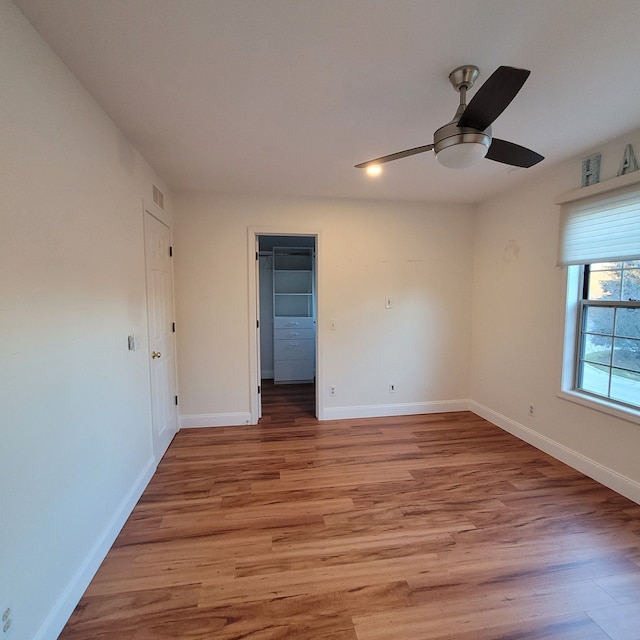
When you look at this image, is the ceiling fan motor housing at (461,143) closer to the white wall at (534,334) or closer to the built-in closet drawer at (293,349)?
the white wall at (534,334)

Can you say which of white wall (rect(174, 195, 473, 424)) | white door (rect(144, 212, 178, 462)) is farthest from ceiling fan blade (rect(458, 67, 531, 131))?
white door (rect(144, 212, 178, 462))

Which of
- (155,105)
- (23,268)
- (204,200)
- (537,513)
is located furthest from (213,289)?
(537,513)

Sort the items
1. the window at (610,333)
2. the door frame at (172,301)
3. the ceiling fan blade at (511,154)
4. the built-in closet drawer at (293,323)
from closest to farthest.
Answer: the ceiling fan blade at (511,154), the window at (610,333), the door frame at (172,301), the built-in closet drawer at (293,323)

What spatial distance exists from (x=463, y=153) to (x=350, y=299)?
7.10 feet

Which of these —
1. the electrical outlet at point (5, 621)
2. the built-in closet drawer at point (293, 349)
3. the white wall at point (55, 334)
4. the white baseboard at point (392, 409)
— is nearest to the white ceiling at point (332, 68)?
the white wall at point (55, 334)

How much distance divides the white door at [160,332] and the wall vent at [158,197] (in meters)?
0.15

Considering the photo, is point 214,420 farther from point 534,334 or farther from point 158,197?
point 534,334

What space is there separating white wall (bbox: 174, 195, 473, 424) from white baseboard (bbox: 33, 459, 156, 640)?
1366 mm

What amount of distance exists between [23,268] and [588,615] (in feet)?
8.98

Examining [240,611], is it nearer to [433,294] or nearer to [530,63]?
[530,63]

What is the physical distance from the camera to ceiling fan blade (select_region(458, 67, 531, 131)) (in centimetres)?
115

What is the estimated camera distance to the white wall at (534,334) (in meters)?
2.32

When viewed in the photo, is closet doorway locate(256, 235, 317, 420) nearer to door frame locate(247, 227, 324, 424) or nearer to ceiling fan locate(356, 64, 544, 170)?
door frame locate(247, 227, 324, 424)

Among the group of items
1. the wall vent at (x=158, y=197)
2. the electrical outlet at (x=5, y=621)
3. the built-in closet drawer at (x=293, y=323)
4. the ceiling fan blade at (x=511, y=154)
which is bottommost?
the electrical outlet at (x=5, y=621)
